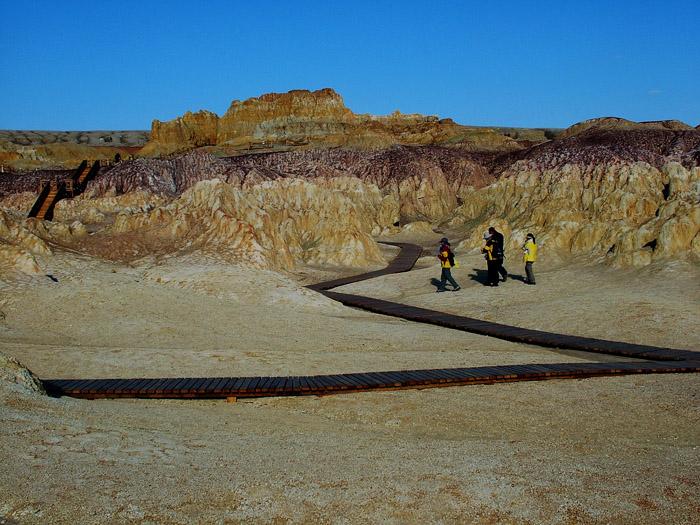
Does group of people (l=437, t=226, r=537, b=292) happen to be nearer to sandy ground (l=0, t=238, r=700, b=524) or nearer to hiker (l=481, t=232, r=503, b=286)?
hiker (l=481, t=232, r=503, b=286)

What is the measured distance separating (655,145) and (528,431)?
153ft

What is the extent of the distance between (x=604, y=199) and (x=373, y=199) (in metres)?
17.5

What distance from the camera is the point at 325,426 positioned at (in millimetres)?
6598

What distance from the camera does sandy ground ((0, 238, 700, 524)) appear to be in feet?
13.8

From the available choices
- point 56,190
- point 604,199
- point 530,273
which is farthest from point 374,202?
point 530,273

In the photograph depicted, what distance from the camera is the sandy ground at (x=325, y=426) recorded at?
13.8ft

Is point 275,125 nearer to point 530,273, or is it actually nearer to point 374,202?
point 374,202

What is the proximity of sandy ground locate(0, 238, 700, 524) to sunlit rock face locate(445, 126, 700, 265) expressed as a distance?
13.9ft

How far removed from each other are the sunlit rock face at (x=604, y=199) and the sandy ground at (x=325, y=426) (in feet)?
13.9

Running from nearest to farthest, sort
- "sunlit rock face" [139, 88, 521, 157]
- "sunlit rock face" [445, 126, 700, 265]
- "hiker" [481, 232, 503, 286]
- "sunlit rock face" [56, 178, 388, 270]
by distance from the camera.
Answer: "hiker" [481, 232, 503, 286] < "sunlit rock face" [445, 126, 700, 265] < "sunlit rock face" [56, 178, 388, 270] < "sunlit rock face" [139, 88, 521, 157]

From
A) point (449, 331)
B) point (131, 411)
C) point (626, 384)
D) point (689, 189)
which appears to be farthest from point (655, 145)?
point (131, 411)

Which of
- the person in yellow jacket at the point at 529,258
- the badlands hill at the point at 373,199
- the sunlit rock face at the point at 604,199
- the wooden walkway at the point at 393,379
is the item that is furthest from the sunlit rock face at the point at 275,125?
the wooden walkway at the point at 393,379

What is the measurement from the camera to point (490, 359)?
9734mm

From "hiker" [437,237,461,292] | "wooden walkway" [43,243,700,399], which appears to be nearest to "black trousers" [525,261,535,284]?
"hiker" [437,237,461,292]
